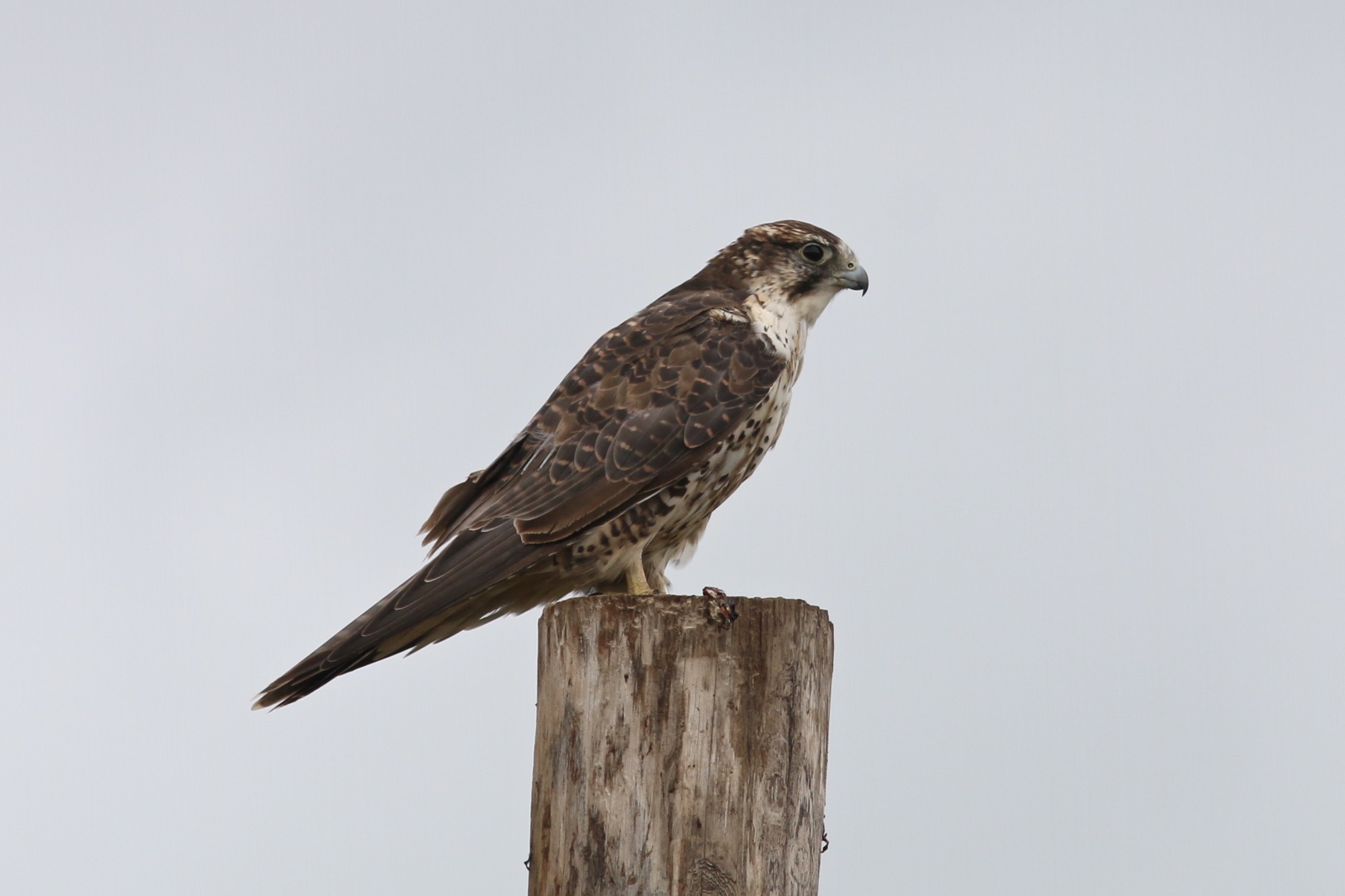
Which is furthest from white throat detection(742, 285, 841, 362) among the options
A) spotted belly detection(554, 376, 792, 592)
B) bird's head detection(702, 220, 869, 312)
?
spotted belly detection(554, 376, 792, 592)

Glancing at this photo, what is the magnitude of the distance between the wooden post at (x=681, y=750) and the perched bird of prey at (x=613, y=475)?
1.29 m

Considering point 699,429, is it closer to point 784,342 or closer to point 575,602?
point 784,342

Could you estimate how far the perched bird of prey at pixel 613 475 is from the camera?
4719 mm

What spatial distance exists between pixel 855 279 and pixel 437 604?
212 cm

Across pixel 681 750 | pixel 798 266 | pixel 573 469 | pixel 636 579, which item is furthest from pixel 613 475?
pixel 681 750

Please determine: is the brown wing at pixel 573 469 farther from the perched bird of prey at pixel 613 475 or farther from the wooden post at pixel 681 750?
the wooden post at pixel 681 750

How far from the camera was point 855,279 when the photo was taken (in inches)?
223

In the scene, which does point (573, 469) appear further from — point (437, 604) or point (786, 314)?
point (786, 314)

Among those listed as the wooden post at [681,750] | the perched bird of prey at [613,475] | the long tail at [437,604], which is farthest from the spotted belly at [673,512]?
the wooden post at [681,750]

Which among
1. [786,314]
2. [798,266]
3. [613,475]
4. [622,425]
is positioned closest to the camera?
[613,475]

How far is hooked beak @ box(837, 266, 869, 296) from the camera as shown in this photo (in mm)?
5648

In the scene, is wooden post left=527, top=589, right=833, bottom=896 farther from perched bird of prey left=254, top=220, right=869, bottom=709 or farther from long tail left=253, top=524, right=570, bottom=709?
perched bird of prey left=254, top=220, right=869, bottom=709

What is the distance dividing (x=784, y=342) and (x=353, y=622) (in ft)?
6.06

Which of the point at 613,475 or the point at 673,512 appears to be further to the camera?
the point at 673,512
